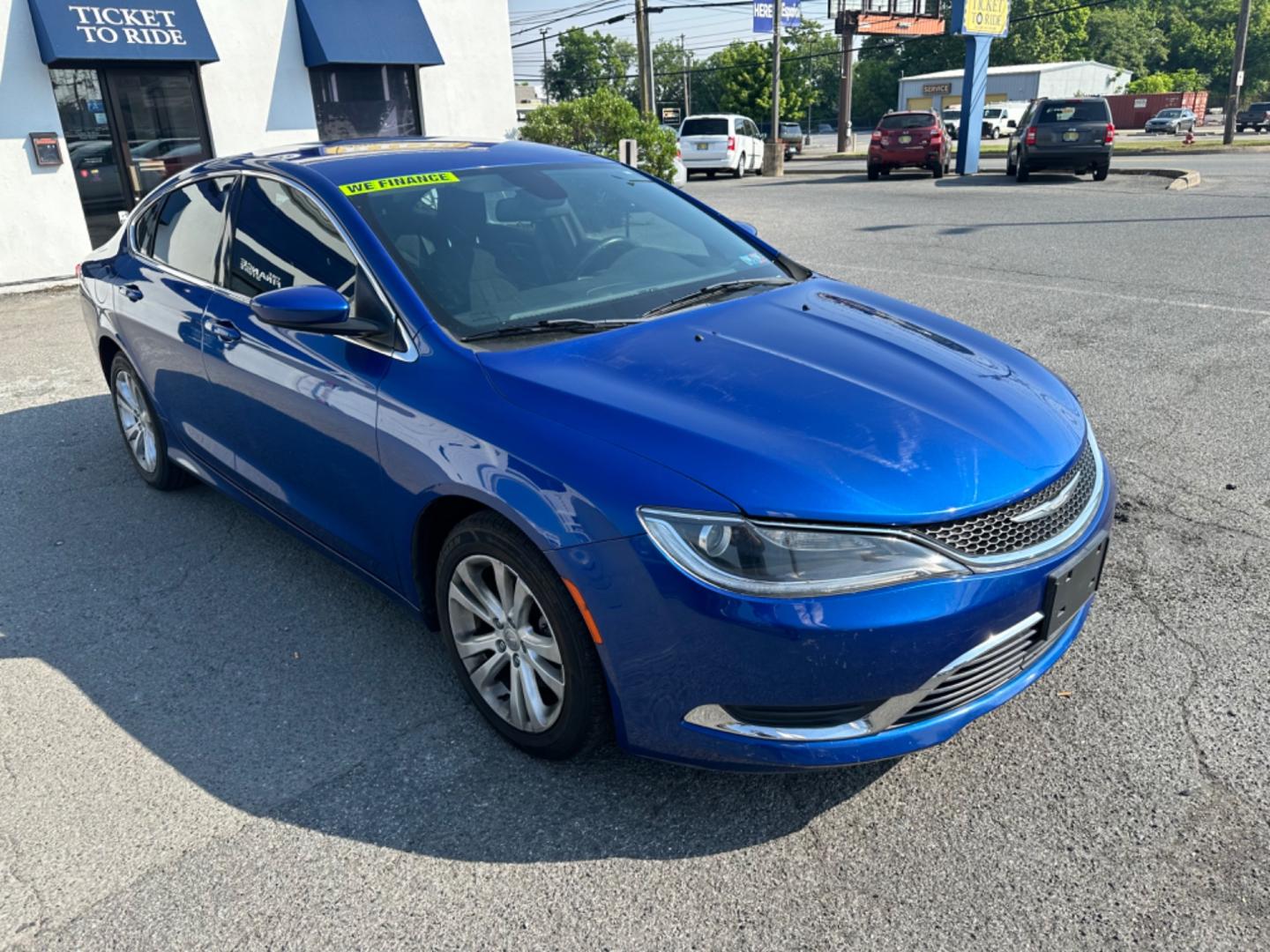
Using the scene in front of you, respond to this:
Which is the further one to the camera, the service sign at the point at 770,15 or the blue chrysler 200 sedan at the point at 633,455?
the service sign at the point at 770,15

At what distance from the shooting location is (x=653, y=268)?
3.61m

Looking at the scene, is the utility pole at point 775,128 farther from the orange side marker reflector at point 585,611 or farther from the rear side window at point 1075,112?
the orange side marker reflector at point 585,611

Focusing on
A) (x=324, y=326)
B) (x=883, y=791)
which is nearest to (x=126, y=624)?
(x=324, y=326)

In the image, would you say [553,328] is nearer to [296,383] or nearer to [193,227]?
[296,383]

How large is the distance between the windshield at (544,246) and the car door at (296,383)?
0.22 meters

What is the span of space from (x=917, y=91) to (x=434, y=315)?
262 feet

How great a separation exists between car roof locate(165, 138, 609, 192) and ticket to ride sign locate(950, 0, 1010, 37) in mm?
22639

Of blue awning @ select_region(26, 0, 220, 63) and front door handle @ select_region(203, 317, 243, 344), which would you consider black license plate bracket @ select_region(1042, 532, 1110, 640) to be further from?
blue awning @ select_region(26, 0, 220, 63)

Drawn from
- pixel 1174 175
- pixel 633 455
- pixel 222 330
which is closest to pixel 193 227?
pixel 222 330

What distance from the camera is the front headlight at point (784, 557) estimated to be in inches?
88.1

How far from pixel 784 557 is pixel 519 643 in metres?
0.89

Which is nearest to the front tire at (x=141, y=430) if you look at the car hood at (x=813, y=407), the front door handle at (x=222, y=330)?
the front door handle at (x=222, y=330)

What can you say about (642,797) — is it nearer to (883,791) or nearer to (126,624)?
(883,791)

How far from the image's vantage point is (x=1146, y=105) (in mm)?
65938
